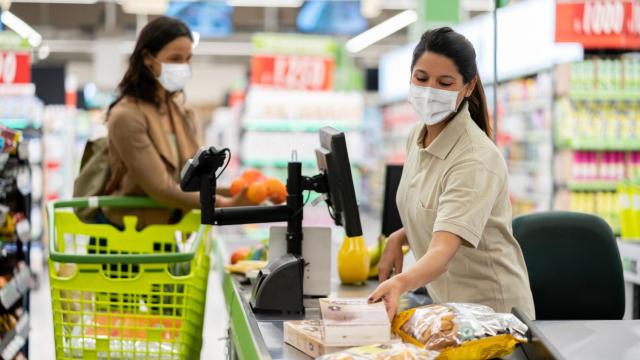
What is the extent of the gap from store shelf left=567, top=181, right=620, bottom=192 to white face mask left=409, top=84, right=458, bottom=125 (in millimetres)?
5149

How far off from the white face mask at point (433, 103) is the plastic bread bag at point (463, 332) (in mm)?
705

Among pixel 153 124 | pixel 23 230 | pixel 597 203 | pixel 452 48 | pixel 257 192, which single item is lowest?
pixel 597 203

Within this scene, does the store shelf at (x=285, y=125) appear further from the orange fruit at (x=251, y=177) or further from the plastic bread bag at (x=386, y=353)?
the plastic bread bag at (x=386, y=353)

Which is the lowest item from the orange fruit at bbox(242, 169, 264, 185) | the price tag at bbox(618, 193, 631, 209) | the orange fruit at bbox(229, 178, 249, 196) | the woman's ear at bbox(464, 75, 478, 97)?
the price tag at bbox(618, 193, 631, 209)

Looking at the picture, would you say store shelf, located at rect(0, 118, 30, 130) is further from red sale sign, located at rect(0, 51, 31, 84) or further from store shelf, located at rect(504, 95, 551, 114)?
store shelf, located at rect(504, 95, 551, 114)

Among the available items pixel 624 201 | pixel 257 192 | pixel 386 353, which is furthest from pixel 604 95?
pixel 386 353

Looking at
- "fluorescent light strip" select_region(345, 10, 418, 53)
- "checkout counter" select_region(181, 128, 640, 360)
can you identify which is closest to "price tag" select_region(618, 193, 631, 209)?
"checkout counter" select_region(181, 128, 640, 360)

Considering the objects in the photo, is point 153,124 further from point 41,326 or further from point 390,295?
point 41,326

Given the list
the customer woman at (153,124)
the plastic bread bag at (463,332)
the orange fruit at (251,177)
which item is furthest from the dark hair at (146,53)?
the plastic bread bag at (463,332)

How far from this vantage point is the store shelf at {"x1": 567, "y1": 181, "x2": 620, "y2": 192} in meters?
7.12

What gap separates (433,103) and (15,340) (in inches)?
85.0

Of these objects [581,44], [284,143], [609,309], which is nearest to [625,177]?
[581,44]

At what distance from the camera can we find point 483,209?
6.90ft

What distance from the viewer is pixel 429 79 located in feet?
7.55
